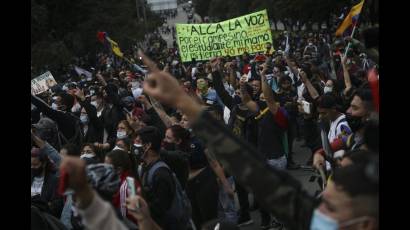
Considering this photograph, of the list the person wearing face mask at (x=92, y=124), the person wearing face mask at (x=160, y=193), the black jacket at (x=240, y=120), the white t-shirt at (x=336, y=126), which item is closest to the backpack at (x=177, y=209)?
the person wearing face mask at (x=160, y=193)

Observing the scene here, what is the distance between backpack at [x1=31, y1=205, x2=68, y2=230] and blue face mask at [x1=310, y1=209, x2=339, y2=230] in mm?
2062

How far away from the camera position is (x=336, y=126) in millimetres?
6242

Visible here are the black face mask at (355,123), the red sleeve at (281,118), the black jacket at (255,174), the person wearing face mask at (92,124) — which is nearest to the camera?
the black jacket at (255,174)

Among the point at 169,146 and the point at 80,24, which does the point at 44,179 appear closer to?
the point at 169,146

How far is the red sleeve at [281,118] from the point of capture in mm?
7723

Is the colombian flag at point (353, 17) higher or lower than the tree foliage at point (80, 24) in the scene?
lower

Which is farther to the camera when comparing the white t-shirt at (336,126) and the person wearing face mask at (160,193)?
the white t-shirt at (336,126)

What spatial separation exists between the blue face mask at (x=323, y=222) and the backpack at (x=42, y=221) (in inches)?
81.2

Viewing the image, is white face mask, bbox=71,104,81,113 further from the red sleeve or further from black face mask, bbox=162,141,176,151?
black face mask, bbox=162,141,176,151

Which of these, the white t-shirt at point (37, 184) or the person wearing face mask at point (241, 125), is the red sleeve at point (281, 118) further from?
the white t-shirt at point (37, 184)

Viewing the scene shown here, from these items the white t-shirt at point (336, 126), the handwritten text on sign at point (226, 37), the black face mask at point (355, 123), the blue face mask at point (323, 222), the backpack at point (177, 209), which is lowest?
the backpack at point (177, 209)

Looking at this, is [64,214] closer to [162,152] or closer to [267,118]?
[162,152]

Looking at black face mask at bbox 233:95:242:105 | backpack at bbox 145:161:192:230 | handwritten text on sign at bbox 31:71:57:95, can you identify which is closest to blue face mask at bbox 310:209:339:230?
backpack at bbox 145:161:192:230
